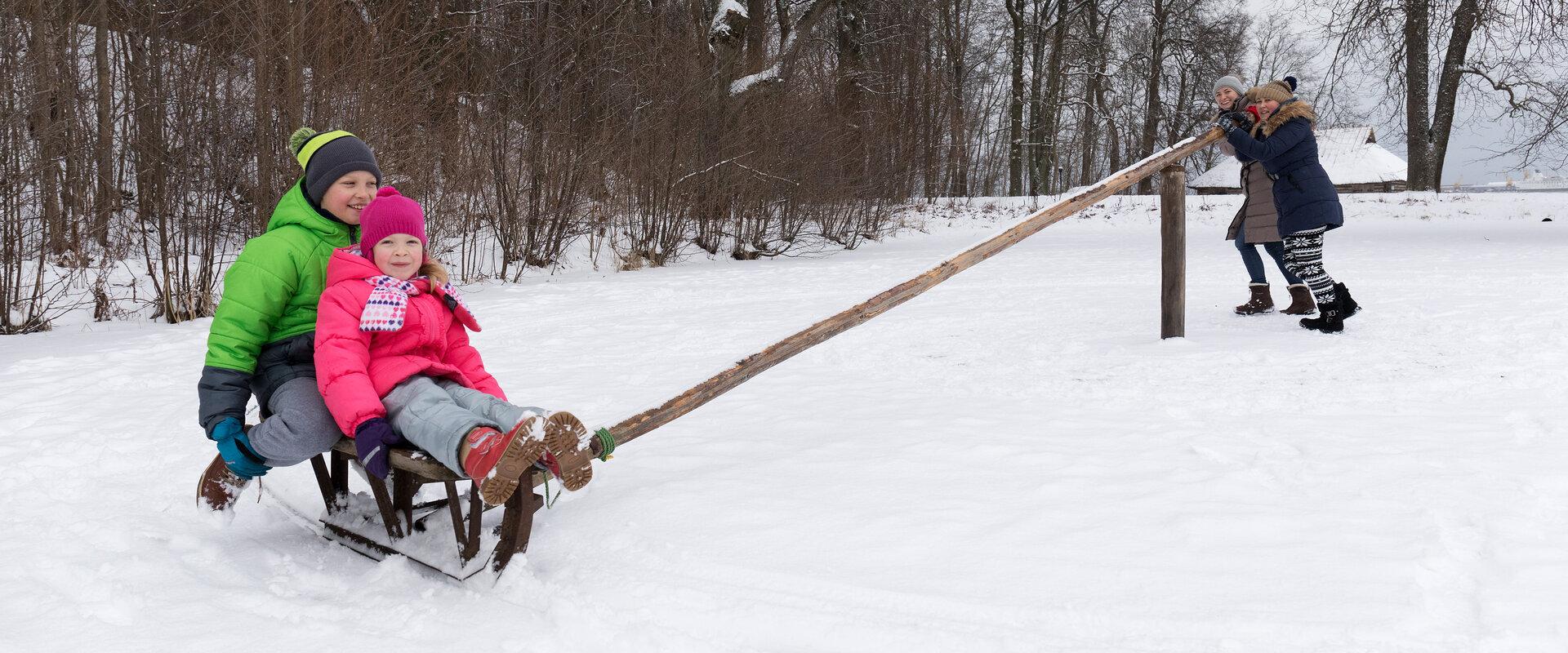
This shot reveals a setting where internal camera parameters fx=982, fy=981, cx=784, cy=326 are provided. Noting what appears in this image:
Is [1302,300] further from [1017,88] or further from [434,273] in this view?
[1017,88]

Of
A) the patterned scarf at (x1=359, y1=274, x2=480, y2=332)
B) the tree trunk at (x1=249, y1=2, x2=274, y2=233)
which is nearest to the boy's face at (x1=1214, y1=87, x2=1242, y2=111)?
the patterned scarf at (x1=359, y1=274, x2=480, y2=332)

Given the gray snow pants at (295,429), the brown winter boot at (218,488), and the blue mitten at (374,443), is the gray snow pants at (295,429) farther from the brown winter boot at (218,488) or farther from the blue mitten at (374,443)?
the brown winter boot at (218,488)

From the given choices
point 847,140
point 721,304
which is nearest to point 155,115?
point 721,304

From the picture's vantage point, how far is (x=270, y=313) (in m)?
2.81

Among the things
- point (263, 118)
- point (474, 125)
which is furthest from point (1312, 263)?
point (474, 125)

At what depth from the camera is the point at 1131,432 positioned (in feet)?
12.8

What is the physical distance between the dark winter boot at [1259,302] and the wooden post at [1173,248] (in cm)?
105

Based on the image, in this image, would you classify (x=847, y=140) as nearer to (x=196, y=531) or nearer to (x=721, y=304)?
(x=721, y=304)

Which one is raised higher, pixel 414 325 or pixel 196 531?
pixel 414 325

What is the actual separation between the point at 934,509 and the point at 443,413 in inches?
59.0

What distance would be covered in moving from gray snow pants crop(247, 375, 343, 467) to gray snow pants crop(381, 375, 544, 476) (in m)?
0.21

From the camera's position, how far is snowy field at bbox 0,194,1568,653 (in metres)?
2.32

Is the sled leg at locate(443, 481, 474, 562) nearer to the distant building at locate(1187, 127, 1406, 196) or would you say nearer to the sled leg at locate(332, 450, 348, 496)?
the sled leg at locate(332, 450, 348, 496)

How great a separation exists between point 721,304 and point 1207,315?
3.93 metres
